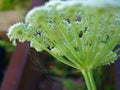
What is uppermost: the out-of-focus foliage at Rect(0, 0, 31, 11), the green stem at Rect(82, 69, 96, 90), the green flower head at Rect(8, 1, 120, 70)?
the out-of-focus foliage at Rect(0, 0, 31, 11)

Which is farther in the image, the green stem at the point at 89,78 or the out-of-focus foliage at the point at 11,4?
the out-of-focus foliage at the point at 11,4

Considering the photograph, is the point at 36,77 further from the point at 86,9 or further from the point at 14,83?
the point at 86,9

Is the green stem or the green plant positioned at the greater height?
the green plant

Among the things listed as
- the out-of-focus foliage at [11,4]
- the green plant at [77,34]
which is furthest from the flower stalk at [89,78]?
the out-of-focus foliage at [11,4]

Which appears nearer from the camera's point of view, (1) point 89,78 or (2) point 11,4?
(1) point 89,78

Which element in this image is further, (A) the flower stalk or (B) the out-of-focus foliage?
(B) the out-of-focus foliage

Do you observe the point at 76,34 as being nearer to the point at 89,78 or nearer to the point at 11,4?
the point at 89,78

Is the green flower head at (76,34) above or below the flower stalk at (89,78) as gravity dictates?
above

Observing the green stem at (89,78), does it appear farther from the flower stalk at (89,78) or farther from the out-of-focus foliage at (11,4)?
the out-of-focus foliage at (11,4)

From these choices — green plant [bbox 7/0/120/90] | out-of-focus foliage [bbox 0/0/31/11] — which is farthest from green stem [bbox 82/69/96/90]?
out-of-focus foliage [bbox 0/0/31/11]

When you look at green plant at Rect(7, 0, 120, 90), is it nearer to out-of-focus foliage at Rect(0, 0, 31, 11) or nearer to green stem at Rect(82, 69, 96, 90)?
green stem at Rect(82, 69, 96, 90)

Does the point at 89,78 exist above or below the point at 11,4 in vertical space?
below

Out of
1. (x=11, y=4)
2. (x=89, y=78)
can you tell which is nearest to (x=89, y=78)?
(x=89, y=78)
